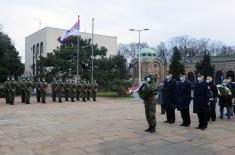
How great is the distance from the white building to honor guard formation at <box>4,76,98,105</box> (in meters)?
32.0

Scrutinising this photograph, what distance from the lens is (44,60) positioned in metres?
35.8

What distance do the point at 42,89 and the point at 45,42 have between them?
35.7 m

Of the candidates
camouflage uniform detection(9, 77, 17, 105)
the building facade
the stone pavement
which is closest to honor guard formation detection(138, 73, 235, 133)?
the stone pavement

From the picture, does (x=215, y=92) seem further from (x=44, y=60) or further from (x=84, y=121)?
(x=44, y=60)

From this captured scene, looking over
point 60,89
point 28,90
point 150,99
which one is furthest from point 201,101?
point 60,89

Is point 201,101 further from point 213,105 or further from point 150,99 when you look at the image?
point 213,105

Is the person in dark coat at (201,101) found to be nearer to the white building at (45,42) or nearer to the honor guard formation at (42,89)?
the honor guard formation at (42,89)

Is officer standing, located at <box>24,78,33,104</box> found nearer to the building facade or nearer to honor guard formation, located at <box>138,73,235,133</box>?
honor guard formation, located at <box>138,73,235,133</box>

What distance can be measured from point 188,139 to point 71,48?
91.6 ft

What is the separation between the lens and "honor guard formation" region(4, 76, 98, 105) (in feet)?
70.7

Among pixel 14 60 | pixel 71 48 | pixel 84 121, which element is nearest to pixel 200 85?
pixel 84 121

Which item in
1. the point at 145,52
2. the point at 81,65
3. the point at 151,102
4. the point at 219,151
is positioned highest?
the point at 145,52

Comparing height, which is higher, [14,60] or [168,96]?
[14,60]

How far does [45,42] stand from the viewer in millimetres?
56812
